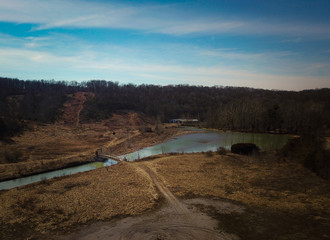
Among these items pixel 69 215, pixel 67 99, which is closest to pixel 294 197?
pixel 69 215

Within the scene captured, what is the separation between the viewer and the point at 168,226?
11375mm

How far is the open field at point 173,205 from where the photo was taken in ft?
35.8

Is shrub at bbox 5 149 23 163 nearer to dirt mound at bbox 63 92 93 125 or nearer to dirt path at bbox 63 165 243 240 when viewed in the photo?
dirt path at bbox 63 165 243 240

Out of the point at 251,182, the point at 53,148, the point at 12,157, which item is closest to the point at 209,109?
the point at 53,148

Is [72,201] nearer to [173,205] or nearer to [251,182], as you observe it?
[173,205]

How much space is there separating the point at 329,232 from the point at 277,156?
668 inches

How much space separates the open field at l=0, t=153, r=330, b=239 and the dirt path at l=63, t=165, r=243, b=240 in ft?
0.15

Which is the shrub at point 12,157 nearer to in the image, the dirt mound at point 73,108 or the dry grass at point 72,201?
the dry grass at point 72,201

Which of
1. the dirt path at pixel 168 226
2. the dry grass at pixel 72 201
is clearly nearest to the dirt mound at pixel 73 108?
the dry grass at pixel 72 201

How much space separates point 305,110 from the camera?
55656 millimetres

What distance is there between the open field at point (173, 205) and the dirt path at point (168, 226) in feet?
0.15

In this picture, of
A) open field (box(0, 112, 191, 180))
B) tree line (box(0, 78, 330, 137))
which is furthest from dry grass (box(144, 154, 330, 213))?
tree line (box(0, 78, 330, 137))

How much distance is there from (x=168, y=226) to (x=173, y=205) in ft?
8.36

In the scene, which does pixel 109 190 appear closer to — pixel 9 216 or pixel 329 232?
pixel 9 216
